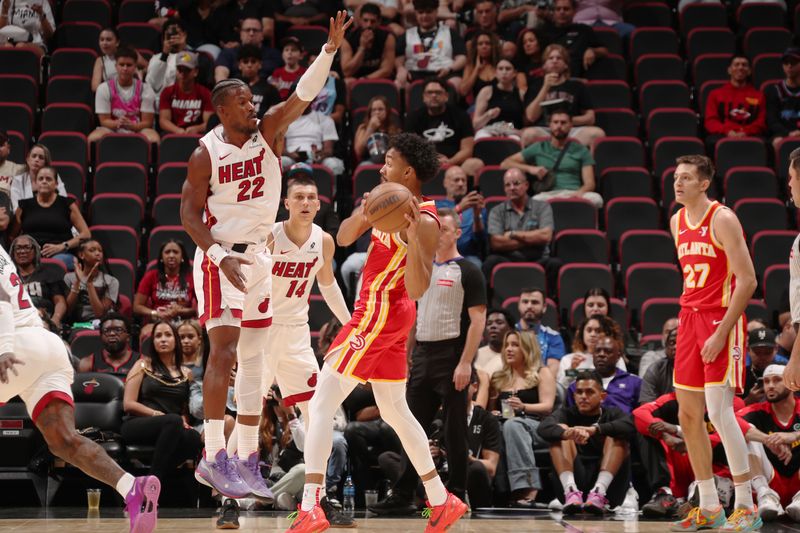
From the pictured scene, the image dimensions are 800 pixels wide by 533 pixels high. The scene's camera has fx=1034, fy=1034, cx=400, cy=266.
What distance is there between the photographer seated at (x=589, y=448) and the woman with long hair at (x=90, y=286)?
4.33 metres

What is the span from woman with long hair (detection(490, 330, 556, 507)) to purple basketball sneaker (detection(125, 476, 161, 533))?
383 centimetres

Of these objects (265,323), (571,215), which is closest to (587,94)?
(571,215)

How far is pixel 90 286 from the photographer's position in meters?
9.82

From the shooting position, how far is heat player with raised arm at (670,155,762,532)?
21.5 ft

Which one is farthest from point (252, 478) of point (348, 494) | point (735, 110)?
point (735, 110)

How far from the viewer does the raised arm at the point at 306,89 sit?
609 centimetres

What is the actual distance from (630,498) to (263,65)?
23.3 ft

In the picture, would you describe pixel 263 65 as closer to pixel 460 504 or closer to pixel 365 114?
pixel 365 114

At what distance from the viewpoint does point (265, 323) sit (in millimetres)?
6336

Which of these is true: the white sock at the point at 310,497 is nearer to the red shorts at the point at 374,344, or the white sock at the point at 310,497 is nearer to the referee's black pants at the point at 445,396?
the red shorts at the point at 374,344

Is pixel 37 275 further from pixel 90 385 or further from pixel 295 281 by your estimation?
pixel 295 281

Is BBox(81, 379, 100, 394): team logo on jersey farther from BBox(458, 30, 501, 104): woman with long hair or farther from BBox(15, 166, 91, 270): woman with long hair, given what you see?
BBox(458, 30, 501, 104): woman with long hair

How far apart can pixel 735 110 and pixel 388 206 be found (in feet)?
27.0

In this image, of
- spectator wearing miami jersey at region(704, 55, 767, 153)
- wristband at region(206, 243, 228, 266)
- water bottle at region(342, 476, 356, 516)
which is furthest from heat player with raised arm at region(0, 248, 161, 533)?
spectator wearing miami jersey at region(704, 55, 767, 153)
